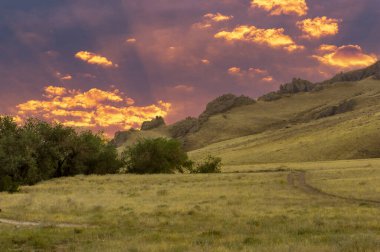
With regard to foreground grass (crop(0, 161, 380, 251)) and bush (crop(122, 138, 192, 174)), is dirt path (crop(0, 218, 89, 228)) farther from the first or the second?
bush (crop(122, 138, 192, 174))

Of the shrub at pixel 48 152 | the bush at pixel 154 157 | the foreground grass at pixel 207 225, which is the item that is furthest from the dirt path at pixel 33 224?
the bush at pixel 154 157

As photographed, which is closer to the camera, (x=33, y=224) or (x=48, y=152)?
(x=33, y=224)

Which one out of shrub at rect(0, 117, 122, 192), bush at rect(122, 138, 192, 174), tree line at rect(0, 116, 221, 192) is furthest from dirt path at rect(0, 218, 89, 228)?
bush at rect(122, 138, 192, 174)

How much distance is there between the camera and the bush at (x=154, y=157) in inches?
3583

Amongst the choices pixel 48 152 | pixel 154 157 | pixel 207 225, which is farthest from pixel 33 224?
pixel 154 157

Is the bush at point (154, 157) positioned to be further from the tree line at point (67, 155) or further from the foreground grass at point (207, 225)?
the foreground grass at point (207, 225)

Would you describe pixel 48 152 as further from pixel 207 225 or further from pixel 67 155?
pixel 207 225

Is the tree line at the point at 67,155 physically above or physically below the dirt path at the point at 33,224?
above

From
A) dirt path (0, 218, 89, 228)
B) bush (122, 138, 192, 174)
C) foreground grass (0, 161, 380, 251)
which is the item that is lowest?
A: foreground grass (0, 161, 380, 251)

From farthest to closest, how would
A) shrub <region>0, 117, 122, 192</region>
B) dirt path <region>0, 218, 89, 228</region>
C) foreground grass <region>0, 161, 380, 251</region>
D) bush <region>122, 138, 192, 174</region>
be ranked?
bush <region>122, 138, 192, 174</region> < shrub <region>0, 117, 122, 192</region> < dirt path <region>0, 218, 89, 228</region> < foreground grass <region>0, 161, 380, 251</region>

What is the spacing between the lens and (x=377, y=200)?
33.1m

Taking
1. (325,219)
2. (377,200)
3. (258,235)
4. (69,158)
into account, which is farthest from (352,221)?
(69,158)

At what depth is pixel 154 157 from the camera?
300 ft

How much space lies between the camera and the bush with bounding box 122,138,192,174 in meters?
91.0
